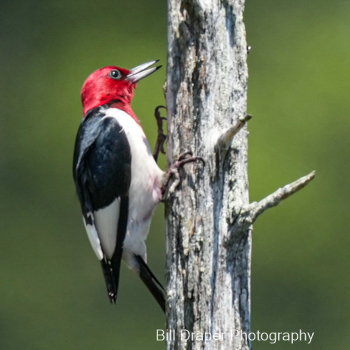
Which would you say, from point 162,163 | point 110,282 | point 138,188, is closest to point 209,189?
point 138,188

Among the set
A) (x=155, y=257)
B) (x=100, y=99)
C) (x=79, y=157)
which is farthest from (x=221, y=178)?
(x=155, y=257)

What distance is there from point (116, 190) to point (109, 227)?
200 mm

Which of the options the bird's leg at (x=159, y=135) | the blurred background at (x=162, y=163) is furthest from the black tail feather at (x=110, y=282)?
the blurred background at (x=162, y=163)

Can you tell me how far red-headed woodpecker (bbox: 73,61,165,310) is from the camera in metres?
4.36

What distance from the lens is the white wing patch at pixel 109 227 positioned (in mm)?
4391

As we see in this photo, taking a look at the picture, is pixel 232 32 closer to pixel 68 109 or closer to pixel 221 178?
pixel 221 178

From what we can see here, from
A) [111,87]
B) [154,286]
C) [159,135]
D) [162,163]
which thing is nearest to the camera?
[154,286]

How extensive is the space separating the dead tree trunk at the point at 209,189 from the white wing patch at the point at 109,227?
0.65 m

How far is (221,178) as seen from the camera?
3619 millimetres

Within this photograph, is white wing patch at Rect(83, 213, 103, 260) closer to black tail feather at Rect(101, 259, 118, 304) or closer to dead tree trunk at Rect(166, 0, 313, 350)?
black tail feather at Rect(101, 259, 118, 304)

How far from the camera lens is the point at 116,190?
441cm

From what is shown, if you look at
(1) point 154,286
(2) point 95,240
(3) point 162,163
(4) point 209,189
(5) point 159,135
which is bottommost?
(1) point 154,286

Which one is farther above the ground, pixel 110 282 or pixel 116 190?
pixel 116 190

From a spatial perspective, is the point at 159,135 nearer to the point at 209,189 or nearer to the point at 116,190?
the point at 116,190
